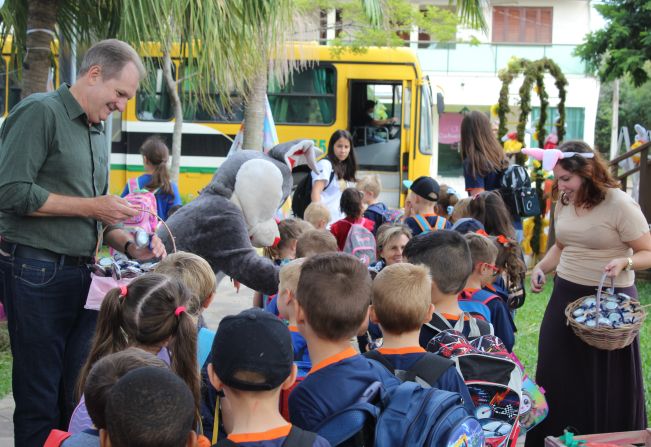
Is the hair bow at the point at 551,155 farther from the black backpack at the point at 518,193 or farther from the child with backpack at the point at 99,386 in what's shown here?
the child with backpack at the point at 99,386

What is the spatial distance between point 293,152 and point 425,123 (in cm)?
1003

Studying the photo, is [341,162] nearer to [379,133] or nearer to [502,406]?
[502,406]

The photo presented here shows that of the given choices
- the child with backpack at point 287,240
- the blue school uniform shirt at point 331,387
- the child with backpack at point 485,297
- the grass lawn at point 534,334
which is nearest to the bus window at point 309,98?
the grass lawn at point 534,334

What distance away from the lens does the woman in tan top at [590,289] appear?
4562mm

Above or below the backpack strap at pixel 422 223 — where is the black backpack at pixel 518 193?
above

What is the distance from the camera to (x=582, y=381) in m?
4.73

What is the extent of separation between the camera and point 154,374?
2.18 m

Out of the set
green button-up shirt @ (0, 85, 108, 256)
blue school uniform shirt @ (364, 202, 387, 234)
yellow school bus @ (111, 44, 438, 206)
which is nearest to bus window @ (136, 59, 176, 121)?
yellow school bus @ (111, 44, 438, 206)

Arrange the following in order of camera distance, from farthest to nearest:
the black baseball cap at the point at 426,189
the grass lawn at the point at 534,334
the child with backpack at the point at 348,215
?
1. the grass lawn at the point at 534,334
2. the child with backpack at the point at 348,215
3. the black baseball cap at the point at 426,189

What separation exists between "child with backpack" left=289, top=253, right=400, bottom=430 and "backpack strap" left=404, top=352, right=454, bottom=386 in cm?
14

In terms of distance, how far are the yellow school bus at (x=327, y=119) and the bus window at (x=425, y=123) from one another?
0.02 meters

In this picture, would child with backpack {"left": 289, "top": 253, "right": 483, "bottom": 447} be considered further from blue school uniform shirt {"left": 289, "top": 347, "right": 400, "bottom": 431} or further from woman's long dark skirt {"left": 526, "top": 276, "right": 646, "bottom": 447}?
woman's long dark skirt {"left": 526, "top": 276, "right": 646, "bottom": 447}

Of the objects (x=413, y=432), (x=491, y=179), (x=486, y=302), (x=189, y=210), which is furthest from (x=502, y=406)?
(x=491, y=179)

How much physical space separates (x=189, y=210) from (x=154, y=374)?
227cm
